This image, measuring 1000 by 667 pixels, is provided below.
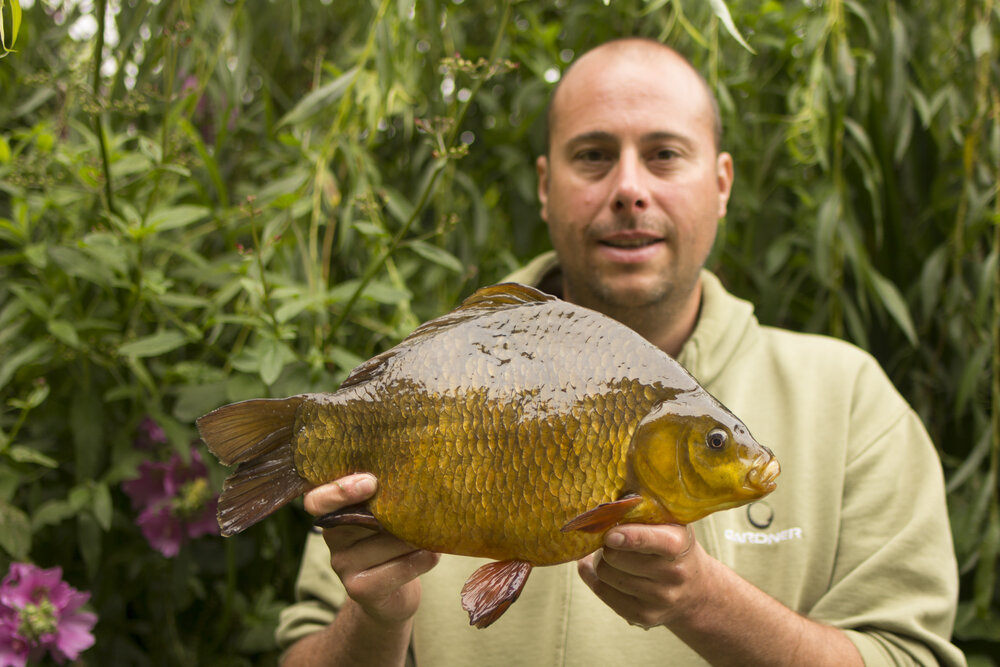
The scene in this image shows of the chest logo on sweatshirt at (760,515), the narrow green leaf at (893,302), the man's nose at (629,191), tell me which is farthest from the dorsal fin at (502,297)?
the narrow green leaf at (893,302)

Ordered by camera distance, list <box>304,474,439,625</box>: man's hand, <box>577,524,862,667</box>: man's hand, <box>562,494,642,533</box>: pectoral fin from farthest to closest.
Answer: <box>304,474,439,625</box>: man's hand → <box>577,524,862,667</box>: man's hand → <box>562,494,642,533</box>: pectoral fin

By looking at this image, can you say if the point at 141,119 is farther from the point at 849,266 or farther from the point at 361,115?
the point at 849,266

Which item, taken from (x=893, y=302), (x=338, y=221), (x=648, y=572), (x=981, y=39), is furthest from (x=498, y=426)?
(x=981, y=39)

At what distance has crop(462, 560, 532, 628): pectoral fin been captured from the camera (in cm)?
94

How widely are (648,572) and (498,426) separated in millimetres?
280

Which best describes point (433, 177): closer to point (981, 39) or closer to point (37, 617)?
point (37, 617)

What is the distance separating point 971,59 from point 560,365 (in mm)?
1586

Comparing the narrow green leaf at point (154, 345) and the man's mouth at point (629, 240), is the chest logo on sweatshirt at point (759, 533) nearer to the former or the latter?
the man's mouth at point (629, 240)

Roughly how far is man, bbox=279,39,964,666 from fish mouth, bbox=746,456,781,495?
481mm

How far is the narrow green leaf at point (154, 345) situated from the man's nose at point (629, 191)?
830 millimetres

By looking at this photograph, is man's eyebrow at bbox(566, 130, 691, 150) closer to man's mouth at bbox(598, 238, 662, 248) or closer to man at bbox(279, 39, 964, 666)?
man at bbox(279, 39, 964, 666)

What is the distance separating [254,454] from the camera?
3.34 ft

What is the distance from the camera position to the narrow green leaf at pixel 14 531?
1.50 meters

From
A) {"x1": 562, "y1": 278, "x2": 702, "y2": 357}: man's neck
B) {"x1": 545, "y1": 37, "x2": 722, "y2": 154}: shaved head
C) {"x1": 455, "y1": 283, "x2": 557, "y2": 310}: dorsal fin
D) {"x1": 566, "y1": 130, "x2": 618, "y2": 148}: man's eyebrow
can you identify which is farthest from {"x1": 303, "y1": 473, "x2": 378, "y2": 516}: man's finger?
{"x1": 545, "y1": 37, "x2": 722, "y2": 154}: shaved head
